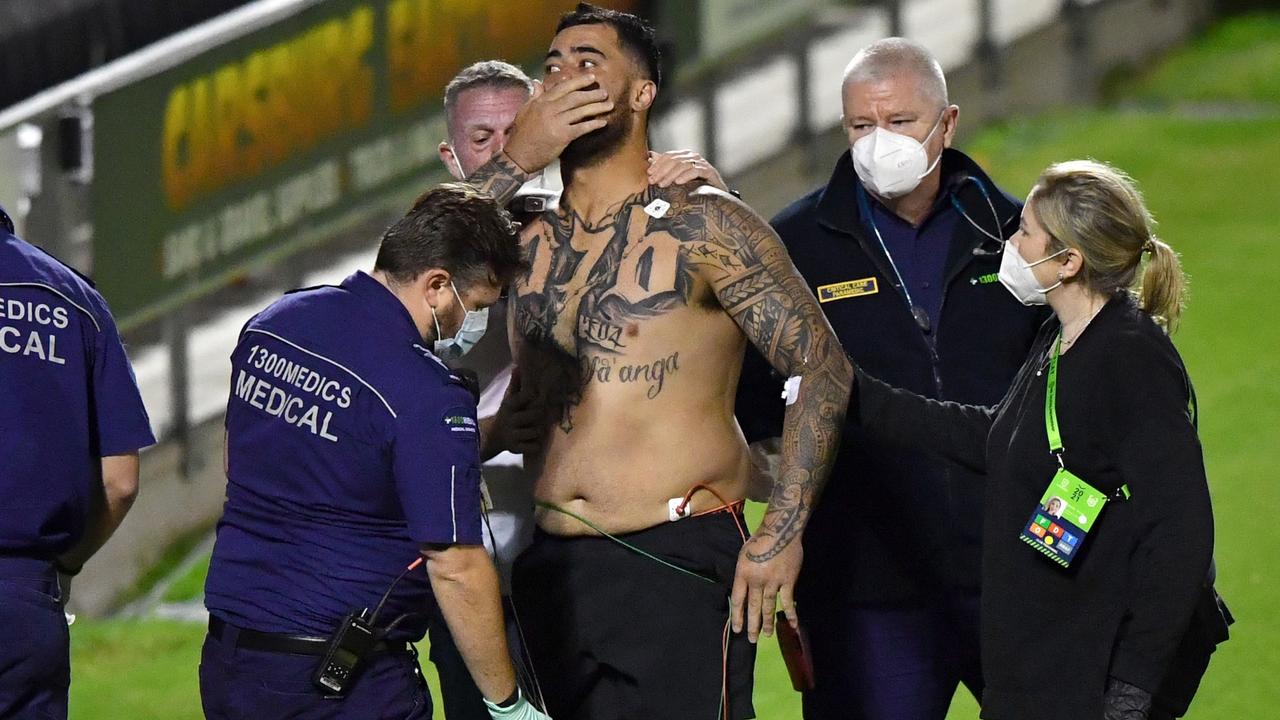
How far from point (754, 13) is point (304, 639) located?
7.21 m

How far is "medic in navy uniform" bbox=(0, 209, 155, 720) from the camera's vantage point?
3.39 meters

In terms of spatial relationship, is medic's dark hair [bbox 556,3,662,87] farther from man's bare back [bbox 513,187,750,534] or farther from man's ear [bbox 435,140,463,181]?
man's ear [bbox 435,140,463,181]

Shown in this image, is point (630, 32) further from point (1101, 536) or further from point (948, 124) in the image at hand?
point (1101, 536)

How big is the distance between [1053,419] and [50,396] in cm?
189

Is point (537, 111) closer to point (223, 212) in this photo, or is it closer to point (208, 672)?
point (208, 672)

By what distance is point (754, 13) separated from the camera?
984 centimetres

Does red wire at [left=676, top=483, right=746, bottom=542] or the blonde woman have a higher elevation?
the blonde woman

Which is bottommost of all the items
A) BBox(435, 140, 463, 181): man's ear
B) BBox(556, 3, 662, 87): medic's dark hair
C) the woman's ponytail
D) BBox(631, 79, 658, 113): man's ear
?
BBox(435, 140, 463, 181): man's ear

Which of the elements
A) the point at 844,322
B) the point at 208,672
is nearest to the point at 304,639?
the point at 208,672

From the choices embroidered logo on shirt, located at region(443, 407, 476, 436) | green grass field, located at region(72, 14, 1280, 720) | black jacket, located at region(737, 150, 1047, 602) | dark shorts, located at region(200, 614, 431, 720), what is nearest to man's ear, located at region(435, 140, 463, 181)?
black jacket, located at region(737, 150, 1047, 602)

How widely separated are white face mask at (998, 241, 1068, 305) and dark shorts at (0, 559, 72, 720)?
6.43ft

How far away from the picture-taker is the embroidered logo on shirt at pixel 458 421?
10.00ft

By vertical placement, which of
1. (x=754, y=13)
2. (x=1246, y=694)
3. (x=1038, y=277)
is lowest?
(x=1246, y=694)

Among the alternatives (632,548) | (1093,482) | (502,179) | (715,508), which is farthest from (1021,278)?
(502,179)
